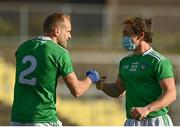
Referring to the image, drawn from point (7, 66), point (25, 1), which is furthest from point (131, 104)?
point (25, 1)

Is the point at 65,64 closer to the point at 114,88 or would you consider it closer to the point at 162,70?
the point at 162,70

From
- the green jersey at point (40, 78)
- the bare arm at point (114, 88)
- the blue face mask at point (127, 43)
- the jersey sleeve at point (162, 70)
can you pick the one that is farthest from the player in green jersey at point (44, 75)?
the bare arm at point (114, 88)

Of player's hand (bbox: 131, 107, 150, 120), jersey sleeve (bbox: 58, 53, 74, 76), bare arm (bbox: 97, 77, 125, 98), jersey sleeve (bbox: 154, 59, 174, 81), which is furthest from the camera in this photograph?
bare arm (bbox: 97, 77, 125, 98)

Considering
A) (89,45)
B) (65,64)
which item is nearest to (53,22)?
(65,64)

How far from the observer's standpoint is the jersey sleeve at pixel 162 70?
841 centimetres

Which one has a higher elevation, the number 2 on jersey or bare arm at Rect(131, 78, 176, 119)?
the number 2 on jersey

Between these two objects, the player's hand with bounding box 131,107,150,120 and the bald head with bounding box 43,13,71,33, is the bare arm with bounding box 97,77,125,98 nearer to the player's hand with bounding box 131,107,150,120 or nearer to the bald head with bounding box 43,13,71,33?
the player's hand with bounding box 131,107,150,120

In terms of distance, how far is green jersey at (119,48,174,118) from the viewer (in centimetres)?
848

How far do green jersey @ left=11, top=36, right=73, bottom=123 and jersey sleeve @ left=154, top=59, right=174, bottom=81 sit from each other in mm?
880

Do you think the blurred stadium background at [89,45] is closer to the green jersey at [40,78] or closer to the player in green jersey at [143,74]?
the player in green jersey at [143,74]

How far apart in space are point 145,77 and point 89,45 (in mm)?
15305

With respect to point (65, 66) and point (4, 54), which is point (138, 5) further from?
point (65, 66)

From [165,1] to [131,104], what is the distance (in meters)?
23.0

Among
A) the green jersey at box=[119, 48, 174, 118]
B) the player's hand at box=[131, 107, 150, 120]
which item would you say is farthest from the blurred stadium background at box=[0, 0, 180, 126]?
the player's hand at box=[131, 107, 150, 120]
